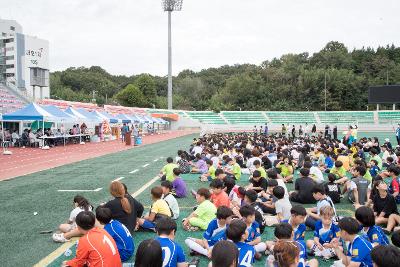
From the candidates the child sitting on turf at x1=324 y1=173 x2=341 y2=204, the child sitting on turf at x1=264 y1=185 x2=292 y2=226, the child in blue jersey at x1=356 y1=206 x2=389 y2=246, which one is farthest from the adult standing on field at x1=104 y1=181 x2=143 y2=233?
the child sitting on turf at x1=324 y1=173 x2=341 y2=204

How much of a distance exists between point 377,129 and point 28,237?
59.5 metres

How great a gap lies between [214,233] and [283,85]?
265 feet

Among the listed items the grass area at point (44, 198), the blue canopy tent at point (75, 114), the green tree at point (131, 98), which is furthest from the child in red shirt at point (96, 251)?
the green tree at point (131, 98)

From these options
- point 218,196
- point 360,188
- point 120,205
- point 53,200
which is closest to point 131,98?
point 53,200

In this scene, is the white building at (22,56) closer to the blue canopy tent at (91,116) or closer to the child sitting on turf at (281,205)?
the blue canopy tent at (91,116)

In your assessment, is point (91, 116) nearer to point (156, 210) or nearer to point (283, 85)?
point (156, 210)

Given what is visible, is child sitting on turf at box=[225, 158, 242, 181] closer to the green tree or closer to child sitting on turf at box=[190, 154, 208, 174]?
child sitting on turf at box=[190, 154, 208, 174]

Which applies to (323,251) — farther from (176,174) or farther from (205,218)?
(176,174)

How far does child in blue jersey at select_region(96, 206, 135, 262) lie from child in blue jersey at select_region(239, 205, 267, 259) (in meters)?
1.84

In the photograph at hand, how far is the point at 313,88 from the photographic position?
82.4 m

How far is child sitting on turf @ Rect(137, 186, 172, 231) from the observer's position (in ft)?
24.4

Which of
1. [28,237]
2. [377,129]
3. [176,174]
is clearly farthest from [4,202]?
[377,129]

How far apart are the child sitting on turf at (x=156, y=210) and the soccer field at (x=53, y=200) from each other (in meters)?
0.23

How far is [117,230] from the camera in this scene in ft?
18.9
